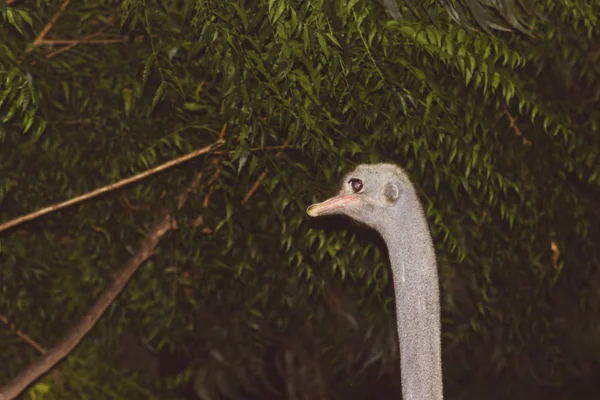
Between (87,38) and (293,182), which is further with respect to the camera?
(87,38)

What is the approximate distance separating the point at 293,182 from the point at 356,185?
141 cm

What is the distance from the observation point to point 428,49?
4148 millimetres

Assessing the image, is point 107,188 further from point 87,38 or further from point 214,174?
point 87,38

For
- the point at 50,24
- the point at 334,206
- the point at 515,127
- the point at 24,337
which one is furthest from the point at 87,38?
the point at 334,206

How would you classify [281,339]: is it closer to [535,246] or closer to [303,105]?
[535,246]

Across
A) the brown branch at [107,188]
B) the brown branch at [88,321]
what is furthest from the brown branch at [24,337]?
the brown branch at [107,188]

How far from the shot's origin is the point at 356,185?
320 cm

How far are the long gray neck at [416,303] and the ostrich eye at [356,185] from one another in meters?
0.15

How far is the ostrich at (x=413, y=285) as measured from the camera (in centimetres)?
305

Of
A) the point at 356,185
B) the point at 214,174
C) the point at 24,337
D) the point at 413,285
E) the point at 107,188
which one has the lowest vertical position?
the point at 24,337

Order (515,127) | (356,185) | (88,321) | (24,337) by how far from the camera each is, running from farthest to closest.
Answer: (24,337), (515,127), (88,321), (356,185)

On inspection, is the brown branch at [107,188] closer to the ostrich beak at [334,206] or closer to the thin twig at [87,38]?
the thin twig at [87,38]

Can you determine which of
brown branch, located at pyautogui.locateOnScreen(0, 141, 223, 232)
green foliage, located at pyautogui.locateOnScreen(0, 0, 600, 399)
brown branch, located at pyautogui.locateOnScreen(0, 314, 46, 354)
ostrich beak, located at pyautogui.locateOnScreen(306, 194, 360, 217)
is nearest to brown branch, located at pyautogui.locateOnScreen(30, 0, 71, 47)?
green foliage, located at pyautogui.locateOnScreen(0, 0, 600, 399)

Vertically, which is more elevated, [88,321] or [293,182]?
[293,182]
